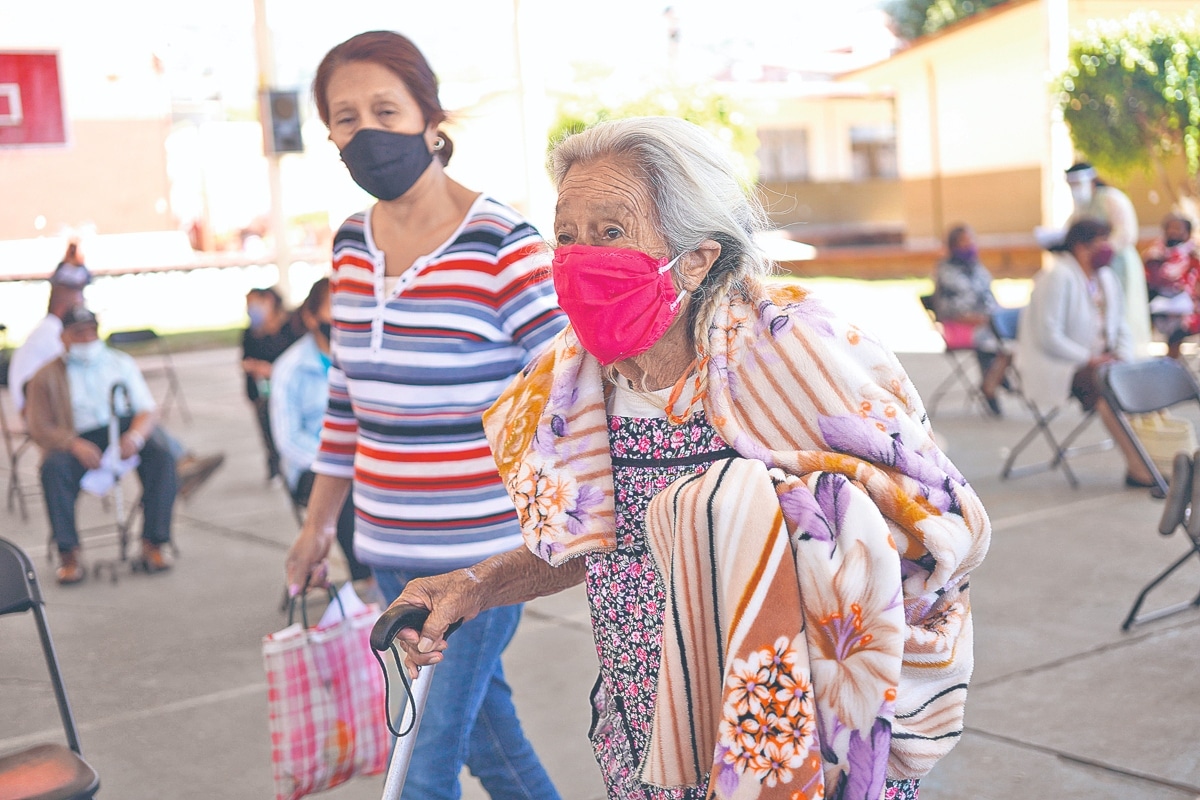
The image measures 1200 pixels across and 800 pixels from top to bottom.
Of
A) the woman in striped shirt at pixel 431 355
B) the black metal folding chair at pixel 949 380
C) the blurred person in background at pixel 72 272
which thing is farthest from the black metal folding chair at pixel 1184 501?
the blurred person in background at pixel 72 272

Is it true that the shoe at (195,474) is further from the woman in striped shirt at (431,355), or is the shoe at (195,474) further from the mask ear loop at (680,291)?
the mask ear loop at (680,291)

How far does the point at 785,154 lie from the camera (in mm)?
38812

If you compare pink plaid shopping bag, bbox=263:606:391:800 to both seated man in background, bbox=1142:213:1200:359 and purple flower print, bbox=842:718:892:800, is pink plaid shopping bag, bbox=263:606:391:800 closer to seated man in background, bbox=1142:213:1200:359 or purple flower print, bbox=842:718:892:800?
purple flower print, bbox=842:718:892:800

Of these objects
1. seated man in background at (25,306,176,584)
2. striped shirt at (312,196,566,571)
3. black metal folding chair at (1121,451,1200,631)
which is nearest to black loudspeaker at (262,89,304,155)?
seated man in background at (25,306,176,584)

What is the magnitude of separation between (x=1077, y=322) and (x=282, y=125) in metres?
7.38

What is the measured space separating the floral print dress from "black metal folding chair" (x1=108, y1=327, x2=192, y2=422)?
7690mm

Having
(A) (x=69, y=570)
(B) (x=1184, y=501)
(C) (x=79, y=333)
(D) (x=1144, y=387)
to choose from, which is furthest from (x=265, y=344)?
(B) (x=1184, y=501)

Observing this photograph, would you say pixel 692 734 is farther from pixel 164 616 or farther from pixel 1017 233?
pixel 1017 233

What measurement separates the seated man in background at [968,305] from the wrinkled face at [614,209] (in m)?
8.38

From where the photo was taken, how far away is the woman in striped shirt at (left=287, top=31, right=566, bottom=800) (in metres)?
2.62

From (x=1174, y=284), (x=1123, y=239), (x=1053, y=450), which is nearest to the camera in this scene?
(x=1053, y=450)

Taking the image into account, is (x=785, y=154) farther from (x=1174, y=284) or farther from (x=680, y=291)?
(x=680, y=291)

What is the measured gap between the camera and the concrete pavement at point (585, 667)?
12.6 ft

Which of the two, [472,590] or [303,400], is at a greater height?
[472,590]
